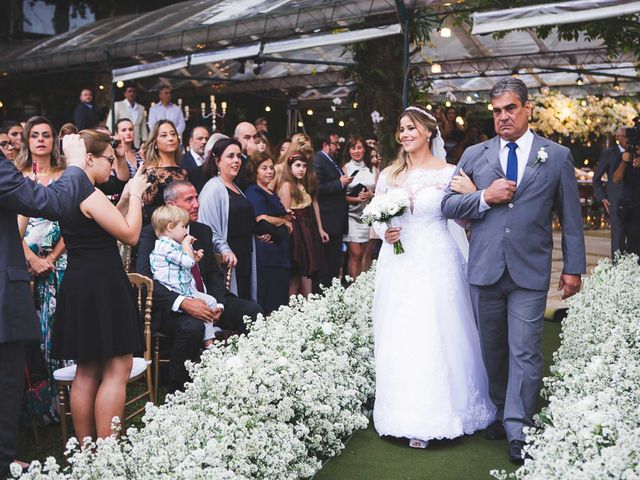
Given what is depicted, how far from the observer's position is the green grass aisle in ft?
15.1

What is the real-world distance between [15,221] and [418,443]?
2.65 meters

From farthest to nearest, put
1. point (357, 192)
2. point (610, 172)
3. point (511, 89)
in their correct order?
point (610, 172)
point (357, 192)
point (511, 89)

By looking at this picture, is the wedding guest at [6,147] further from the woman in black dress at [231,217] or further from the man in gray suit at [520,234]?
the man in gray suit at [520,234]

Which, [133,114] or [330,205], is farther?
[133,114]

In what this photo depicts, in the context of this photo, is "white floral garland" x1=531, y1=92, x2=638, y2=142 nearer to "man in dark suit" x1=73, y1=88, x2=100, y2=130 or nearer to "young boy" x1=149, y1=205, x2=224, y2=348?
"man in dark suit" x1=73, y1=88, x2=100, y2=130

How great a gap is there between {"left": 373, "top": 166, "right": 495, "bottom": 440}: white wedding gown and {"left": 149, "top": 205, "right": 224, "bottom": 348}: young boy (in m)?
1.44

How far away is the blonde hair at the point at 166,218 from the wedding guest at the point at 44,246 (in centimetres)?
67

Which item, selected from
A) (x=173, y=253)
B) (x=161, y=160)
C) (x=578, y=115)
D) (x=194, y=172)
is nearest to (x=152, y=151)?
(x=161, y=160)

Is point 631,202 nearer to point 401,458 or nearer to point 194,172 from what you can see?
point 194,172

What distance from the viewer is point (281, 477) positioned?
149 inches

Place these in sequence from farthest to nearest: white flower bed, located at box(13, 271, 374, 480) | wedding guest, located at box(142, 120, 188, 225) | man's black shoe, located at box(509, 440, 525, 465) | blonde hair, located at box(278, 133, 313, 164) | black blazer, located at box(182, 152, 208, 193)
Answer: blonde hair, located at box(278, 133, 313, 164)
black blazer, located at box(182, 152, 208, 193)
wedding guest, located at box(142, 120, 188, 225)
man's black shoe, located at box(509, 440, 525, 465)
white flower bed, located at box(13, 271, 374, 480)

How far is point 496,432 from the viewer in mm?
5191

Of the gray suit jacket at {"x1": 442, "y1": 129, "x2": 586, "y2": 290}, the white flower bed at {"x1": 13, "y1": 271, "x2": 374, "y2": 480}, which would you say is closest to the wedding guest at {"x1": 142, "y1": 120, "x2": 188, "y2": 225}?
the white flower bed at {"x1": 13, "y1": 271, "x2": 374, "y2": 480}

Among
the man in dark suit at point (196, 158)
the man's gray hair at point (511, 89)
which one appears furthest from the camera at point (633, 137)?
the man's gray hair at point (511, 89)
